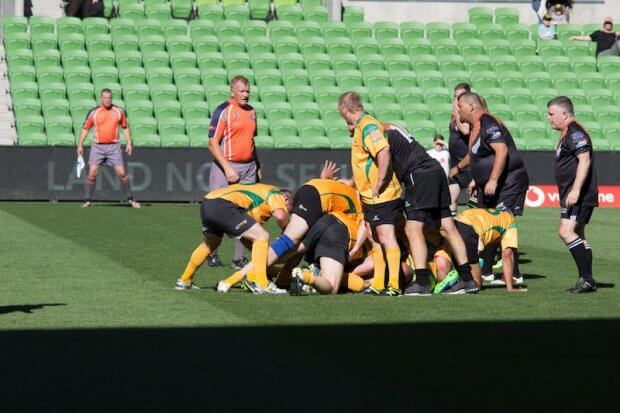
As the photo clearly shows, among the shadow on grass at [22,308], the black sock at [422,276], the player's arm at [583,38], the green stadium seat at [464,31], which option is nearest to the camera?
the shadow on grass at [22,308]

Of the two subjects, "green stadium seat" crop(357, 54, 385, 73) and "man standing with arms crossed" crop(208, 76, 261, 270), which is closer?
"man standing with arms crossed" crop(208, 76, 261, 270)

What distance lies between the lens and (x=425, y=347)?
883 cm

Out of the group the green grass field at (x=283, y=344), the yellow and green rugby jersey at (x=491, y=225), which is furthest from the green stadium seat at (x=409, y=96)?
the yellow and green rugby jersey at (x=491, y=225)

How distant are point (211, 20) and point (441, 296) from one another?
839 inches

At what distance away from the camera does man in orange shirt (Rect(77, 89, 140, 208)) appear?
980 inches

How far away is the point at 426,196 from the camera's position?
12148 mm

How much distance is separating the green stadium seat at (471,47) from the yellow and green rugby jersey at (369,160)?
69.7 feet

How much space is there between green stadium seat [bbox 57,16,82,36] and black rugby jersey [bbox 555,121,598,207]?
65.8ft

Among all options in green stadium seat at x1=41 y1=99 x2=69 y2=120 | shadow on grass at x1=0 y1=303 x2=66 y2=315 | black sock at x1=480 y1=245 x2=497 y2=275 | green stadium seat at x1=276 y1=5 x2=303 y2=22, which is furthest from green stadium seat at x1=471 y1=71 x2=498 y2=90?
shadow on grass at x1=0 y1=303 x2=66 y2=315

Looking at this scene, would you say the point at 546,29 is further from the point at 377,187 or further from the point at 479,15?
the point at 377,187

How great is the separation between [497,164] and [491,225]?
58 centimetres

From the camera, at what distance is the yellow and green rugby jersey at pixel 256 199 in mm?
12180

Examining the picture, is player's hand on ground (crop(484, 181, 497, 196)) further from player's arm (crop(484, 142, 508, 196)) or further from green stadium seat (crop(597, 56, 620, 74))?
green stadium seat (crop(597, 56, 620, 74))

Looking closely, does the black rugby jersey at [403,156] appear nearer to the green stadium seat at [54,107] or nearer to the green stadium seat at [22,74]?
the green stadium seat at [54,107]
